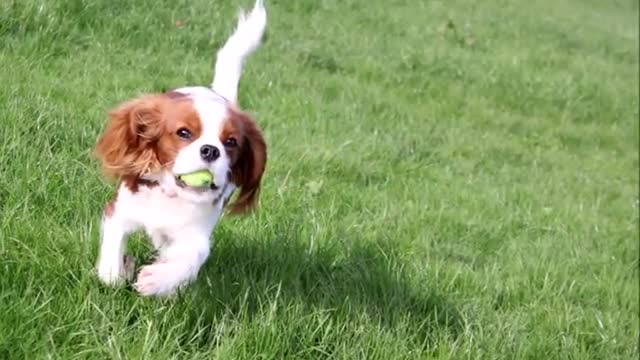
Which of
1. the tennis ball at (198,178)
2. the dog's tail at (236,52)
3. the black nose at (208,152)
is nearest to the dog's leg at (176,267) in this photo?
the tennis ball at (198,178)

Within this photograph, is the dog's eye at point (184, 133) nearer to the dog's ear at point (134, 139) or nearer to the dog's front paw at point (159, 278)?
the dog's ear at point (134, 139)

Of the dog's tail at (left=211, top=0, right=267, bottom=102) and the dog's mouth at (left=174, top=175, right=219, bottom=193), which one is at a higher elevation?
the dog's tail at (left=211, top=0, right=267, bottom=102)

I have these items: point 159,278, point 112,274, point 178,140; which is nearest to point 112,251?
point 112,274

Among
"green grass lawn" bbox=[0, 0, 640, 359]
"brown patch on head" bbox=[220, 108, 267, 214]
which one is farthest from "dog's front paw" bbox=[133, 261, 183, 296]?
"brown patch on head" bbox=[220, 108, 267, 214]

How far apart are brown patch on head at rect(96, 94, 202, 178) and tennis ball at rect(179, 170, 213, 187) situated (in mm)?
80

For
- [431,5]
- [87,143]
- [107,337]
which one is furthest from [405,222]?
[431,5]

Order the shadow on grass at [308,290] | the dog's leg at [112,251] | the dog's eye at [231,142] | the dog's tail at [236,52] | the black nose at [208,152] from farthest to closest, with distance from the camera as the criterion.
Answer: the dog's tail at [236,52]
the shadow on grass at [308,290]
the dog's leg at [112,251]
the dog's eye at [231,142]
the black nose at [208,152]

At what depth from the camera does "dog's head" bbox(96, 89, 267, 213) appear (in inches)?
112

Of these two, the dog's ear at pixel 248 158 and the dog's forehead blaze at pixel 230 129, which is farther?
the dog's ear at pixel 248 158

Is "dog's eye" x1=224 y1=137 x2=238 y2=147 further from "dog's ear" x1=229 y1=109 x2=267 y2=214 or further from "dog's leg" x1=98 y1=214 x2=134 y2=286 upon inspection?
"dog's leg" x1=98 y1=214 x2=134 y2=286

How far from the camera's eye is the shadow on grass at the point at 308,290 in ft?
10.9

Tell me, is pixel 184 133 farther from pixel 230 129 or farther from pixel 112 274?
pixel 112 274

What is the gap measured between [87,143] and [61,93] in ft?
3.05

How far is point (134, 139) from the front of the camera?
298cm
